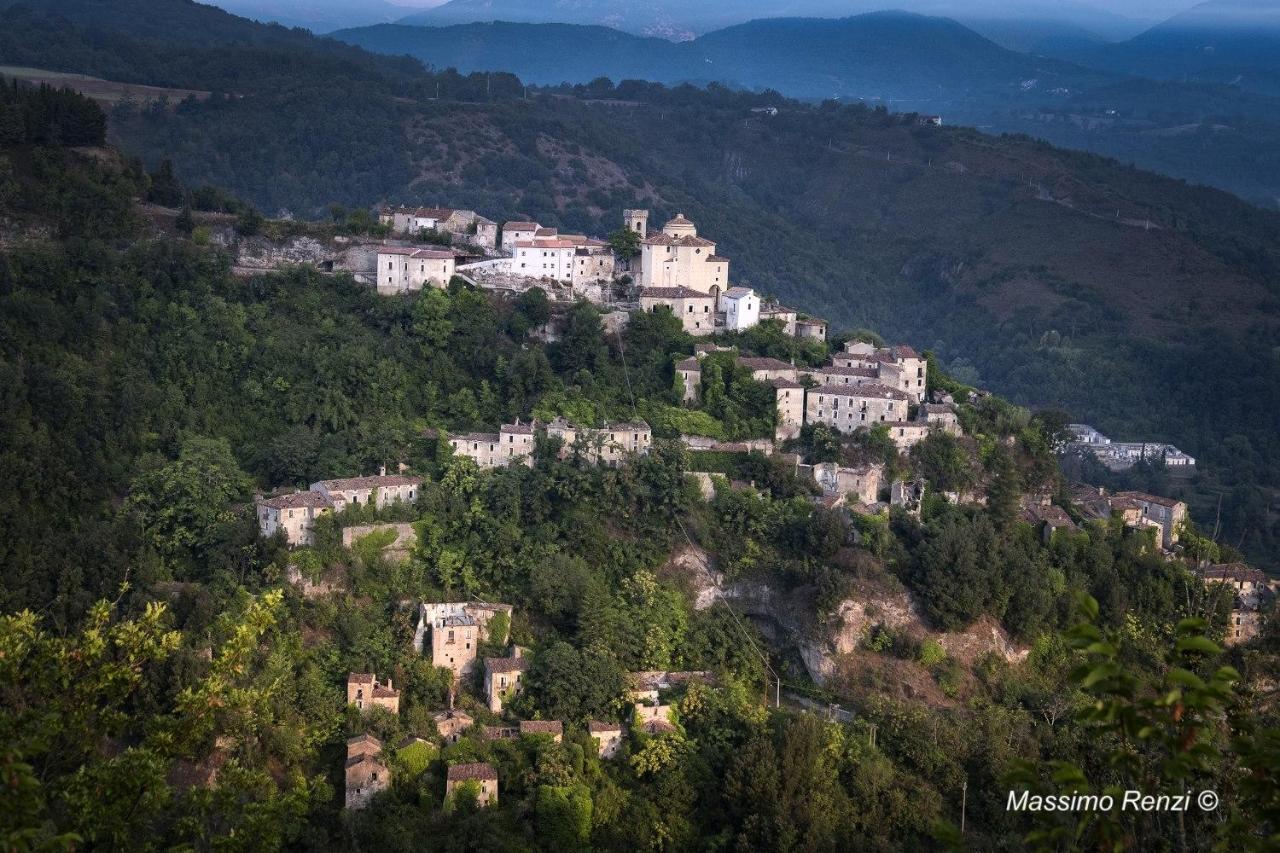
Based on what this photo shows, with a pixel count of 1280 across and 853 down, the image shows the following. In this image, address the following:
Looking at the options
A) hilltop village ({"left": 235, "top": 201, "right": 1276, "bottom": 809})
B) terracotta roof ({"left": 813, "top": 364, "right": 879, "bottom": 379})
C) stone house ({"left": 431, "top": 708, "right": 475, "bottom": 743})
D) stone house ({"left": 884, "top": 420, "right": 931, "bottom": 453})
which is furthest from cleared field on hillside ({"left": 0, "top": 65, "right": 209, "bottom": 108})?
stone house ({"left": 431, "top": 708, "right": 475, "bottom": 743})

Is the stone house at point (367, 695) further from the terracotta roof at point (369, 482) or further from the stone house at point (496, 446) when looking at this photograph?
the stone house at point (496, 446)

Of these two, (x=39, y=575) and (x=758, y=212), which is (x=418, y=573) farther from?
(x=758, y=212)

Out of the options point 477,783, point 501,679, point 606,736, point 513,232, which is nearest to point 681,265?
point 513,232

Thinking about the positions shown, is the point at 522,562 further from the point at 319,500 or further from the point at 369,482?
the point at 319,500

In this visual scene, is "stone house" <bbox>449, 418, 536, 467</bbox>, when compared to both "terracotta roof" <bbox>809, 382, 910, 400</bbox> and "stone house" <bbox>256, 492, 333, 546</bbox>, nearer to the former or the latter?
A: "stone house" <bbox>256, 492, 333, 546</bbox>

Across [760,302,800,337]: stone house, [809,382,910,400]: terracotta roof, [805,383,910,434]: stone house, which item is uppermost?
[760,302,800,337]: stone house
